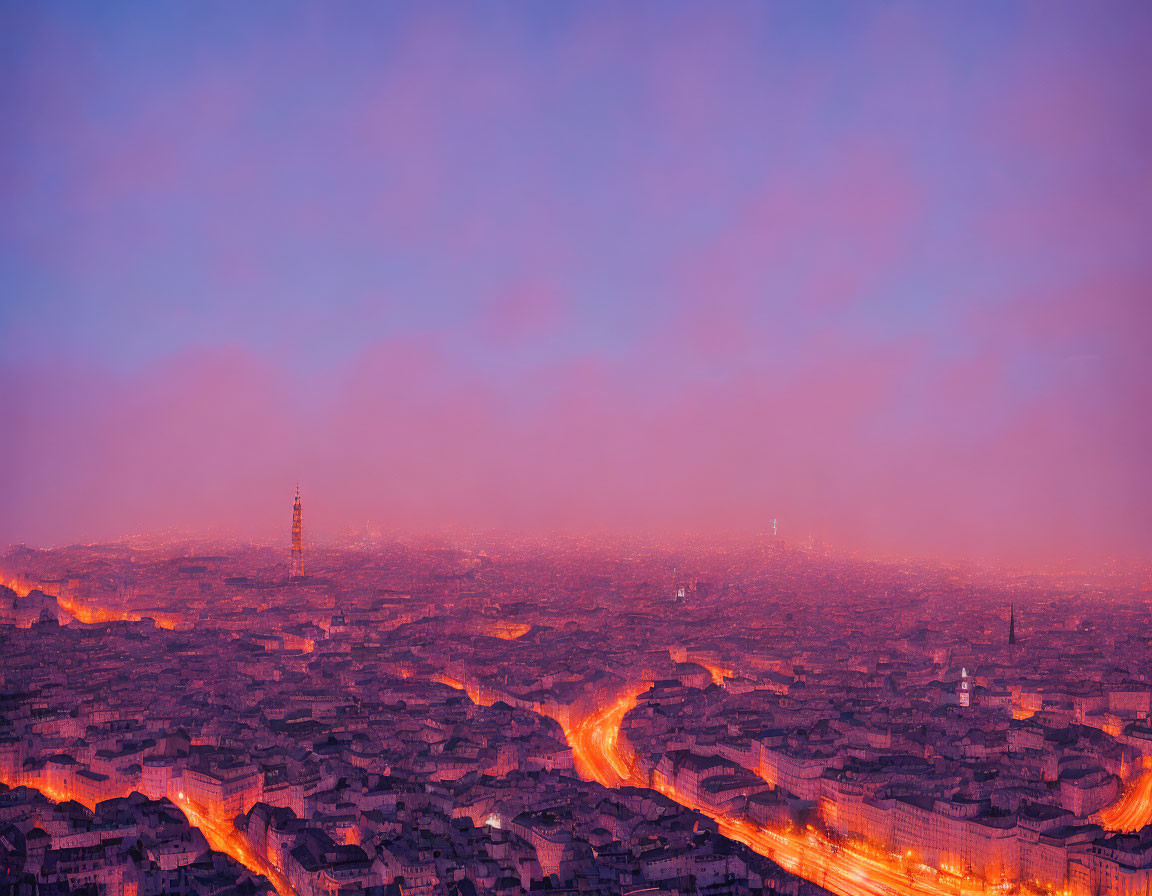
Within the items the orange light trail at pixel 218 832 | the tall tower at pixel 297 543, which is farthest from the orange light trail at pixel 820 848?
the tall tower at pixel 297 543

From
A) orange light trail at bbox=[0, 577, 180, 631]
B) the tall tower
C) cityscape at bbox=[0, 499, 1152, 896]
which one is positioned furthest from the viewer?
the tall tower

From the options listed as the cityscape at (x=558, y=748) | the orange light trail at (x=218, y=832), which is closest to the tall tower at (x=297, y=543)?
the cityscape at (x=558, y=748)

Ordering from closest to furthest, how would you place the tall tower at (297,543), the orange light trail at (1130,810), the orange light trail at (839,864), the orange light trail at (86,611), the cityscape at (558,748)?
the cityscape at (558,748), the orange light trail at (839,864), the orange light trail at (1130,810), the orange light trail at (86,611), the tall tower at (297,543)

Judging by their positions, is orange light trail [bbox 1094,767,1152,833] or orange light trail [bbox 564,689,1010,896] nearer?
orange light trail [bbox 564,689,1010,896]

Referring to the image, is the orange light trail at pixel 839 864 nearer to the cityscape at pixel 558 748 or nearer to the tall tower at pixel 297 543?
the cityscape at pixel 558 748

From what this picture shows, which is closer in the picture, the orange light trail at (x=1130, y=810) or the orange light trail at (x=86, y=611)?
the orange light trail at (x=1130, y=810)

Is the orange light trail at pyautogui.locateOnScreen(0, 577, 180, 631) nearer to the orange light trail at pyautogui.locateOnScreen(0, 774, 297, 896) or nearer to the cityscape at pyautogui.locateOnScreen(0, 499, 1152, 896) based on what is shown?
the cityscape at pyautogui.locateOnScreen(0, 499, 1152, 896)

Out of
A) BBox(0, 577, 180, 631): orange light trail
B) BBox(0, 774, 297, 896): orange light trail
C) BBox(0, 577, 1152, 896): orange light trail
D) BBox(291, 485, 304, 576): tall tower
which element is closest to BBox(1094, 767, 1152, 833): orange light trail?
BBox(0, 577, 1152, 896): orange light trail

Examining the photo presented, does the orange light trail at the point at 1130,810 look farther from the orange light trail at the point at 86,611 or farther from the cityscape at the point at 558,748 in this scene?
the orange light trail at the point at 86,611

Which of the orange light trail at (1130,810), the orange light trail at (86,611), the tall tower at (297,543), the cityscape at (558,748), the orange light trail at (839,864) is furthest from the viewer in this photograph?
the tall tower at (297,543)

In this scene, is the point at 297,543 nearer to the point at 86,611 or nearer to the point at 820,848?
→ the point at 86,611

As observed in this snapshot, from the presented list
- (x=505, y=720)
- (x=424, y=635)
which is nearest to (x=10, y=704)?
(x=505, y=720)
